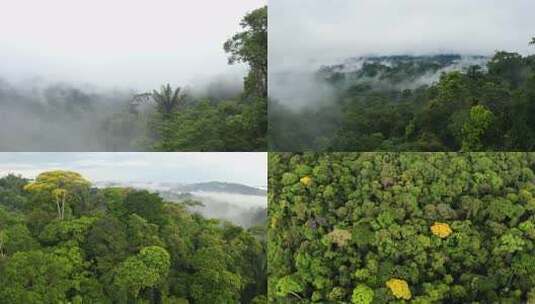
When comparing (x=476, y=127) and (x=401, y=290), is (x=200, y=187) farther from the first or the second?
(x=476, y=127)

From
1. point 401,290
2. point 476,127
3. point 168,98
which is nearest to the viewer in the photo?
point 401,290

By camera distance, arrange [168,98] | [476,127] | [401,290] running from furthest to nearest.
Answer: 1. [168,98]
2. [476,127]
3. [401,290]

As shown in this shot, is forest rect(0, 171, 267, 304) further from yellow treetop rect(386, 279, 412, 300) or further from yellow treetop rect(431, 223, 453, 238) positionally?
yellow treetop rect(431, 223, 453, 238)

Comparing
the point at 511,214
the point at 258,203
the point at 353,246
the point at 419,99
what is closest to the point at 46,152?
the point at 258,203

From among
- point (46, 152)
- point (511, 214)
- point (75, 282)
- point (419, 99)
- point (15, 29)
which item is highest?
point (15, 29)

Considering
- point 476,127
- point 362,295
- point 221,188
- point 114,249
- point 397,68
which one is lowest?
point 362,295

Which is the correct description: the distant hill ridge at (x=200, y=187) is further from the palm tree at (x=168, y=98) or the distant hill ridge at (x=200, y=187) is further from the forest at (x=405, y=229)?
the palm tree at (x=168, y=98)

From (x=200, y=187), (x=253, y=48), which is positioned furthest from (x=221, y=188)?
(x=253, y=48)

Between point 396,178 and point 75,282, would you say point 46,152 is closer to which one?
point 75,282
